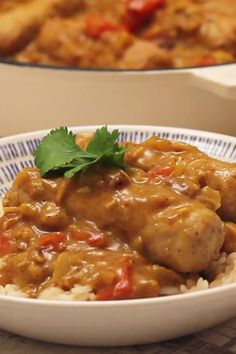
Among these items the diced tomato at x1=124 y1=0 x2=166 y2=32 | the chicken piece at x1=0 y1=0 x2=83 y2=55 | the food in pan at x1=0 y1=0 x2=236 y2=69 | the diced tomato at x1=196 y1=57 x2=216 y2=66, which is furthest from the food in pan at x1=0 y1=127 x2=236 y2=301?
the diced tomato at x1=124 y1=0 x2=166 y2=32

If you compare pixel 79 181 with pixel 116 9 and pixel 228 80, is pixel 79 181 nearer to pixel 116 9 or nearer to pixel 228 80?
pixel 228 80

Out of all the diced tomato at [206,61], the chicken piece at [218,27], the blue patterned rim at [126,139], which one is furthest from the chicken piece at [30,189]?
the chicken piece at [218,27]

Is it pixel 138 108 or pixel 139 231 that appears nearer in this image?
pixel 139 231

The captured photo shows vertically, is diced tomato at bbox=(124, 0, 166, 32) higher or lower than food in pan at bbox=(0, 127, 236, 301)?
lower

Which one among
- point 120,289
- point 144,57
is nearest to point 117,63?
point 144,57

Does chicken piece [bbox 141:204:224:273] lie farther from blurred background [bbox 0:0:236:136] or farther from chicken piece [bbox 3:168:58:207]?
blurred background [bbox 0:0:236:136]

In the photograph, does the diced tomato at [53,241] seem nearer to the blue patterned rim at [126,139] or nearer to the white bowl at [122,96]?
the blue patterned rim at [126,139]

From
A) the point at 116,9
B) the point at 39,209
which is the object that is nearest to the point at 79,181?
the point at 39,209
